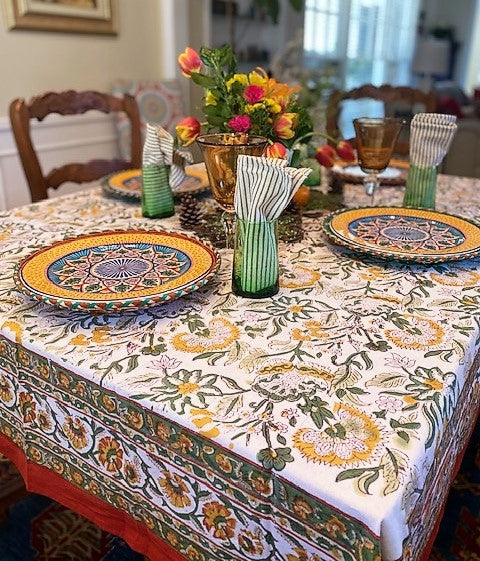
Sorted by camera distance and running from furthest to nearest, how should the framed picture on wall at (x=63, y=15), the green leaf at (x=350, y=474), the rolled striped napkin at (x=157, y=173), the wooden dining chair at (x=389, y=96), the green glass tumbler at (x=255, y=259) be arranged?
1. the framed picture on wall at (x=63, y=15)
2. the wooden dining chair at (x=389, y=96)
3. the rolled striped napkin at (x=157, y=173)
4. the green glass tumbler at (x=255, y=259)
5. the green leaf at (x=350, y=474)

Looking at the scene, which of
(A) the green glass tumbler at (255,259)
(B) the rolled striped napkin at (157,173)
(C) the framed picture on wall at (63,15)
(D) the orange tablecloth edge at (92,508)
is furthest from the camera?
(C) the framed picture on wall at (63,15)

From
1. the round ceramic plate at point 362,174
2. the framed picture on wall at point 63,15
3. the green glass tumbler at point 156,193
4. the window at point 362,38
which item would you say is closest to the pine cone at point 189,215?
the green glass tumbler at point 156,193

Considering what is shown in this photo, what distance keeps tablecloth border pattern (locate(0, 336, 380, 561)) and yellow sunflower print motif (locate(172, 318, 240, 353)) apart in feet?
0.36

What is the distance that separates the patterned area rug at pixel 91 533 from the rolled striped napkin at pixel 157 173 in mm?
753

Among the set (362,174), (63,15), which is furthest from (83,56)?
(362,174)

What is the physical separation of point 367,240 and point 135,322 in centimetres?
45

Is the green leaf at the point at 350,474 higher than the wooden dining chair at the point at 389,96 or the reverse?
the reverse

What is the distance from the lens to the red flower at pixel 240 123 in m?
0.91

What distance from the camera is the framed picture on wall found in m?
1.97

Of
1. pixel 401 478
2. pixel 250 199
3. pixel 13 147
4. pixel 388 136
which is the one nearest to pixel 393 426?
pixel 401 478

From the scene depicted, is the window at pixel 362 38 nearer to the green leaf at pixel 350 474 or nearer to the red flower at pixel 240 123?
the red flower at pixel 240 123

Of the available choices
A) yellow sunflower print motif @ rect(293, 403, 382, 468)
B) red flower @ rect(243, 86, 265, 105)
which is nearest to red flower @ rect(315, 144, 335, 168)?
red flower @ rect(243, 86, 265, 105)

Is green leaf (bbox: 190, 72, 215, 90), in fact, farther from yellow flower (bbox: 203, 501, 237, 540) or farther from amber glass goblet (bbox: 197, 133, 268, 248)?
yellow flower (bbox: 203, 501, 237, 540)

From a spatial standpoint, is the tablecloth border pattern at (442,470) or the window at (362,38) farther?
the window at (362,38)
